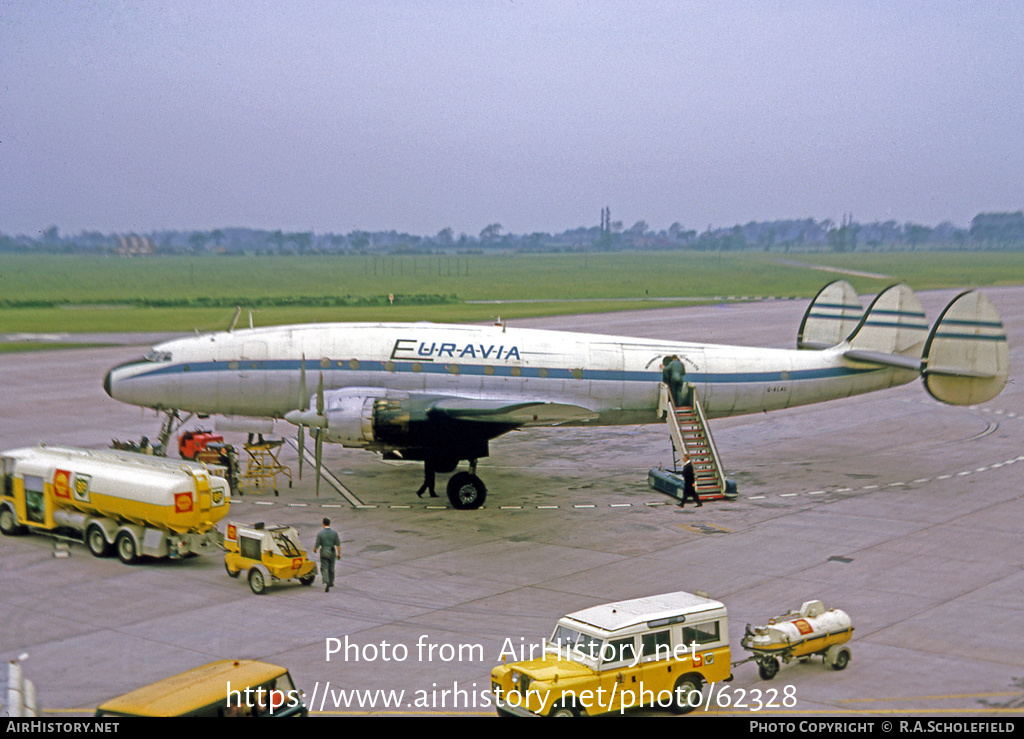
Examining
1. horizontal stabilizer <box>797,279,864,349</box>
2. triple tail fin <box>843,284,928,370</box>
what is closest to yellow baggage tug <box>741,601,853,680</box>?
triple tail fin <box>843,284,928,370</box>

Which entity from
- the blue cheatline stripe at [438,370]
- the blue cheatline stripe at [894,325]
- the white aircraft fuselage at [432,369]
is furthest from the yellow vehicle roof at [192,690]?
the blue cheatline stripe at [894,325]

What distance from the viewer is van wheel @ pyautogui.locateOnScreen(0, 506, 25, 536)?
2523 centimetres

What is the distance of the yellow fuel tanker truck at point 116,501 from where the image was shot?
22312 mm

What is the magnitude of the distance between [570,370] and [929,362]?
39.8 feet

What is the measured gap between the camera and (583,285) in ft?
474

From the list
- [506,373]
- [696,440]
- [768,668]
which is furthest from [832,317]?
[768,668]

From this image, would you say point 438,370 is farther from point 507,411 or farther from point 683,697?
point 683,697

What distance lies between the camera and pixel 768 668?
16.1 meters

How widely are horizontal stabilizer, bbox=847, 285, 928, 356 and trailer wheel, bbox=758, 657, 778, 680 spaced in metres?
19.8

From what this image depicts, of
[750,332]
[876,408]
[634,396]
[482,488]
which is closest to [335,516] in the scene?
[482,488]

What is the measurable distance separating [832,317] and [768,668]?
23761 mm
